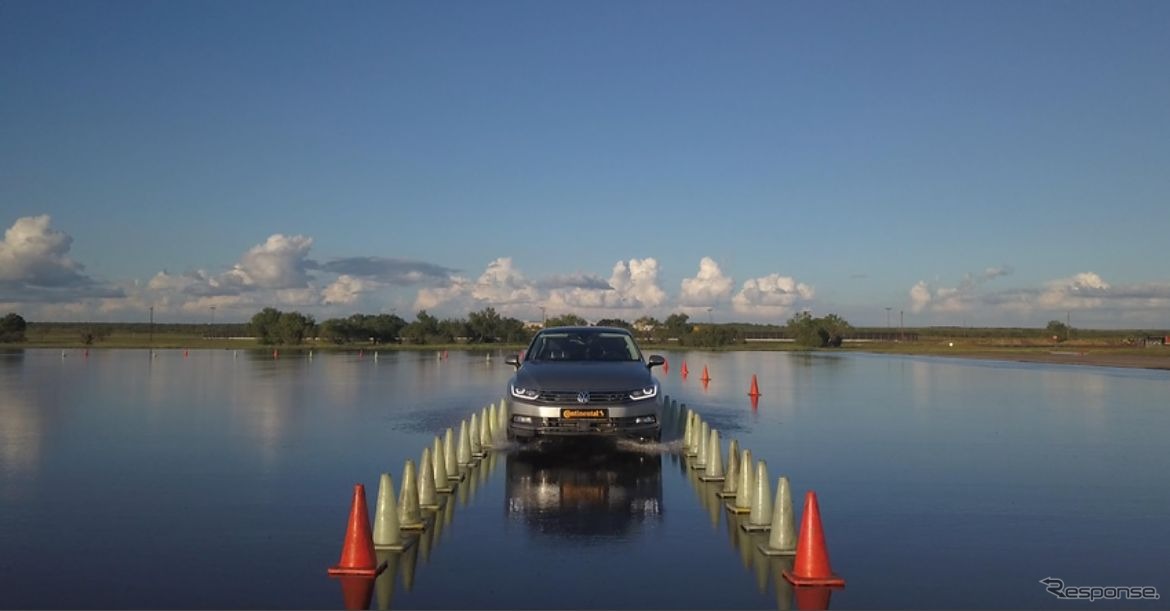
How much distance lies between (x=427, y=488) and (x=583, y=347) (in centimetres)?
593

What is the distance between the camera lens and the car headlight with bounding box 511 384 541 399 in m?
12.4

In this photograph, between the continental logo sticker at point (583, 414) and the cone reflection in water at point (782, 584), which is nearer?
the cone reflection in water at point (782, 584)

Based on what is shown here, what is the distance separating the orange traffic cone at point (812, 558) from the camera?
6395 millimetres

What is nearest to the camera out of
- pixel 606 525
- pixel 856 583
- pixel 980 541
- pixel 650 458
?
pixel 856 583

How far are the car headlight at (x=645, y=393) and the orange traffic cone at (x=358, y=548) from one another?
6.06 m

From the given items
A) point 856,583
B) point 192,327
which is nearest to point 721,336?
point 856,583

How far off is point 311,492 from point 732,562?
495 cm

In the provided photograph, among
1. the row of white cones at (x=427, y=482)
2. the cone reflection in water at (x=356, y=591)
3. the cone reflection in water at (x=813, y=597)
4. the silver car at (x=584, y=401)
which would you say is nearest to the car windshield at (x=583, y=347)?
the silver car at (x=584, y=401)

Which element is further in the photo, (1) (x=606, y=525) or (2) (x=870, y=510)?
(2) (x=870, y=510)

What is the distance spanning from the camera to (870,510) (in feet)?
29.6

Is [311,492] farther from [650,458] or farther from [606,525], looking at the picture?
[650,458]

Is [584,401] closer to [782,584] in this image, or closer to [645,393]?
[645,393]

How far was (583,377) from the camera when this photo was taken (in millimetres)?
12711

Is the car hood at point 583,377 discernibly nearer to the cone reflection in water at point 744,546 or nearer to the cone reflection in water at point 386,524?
the cone reflection in water at point 744,546
